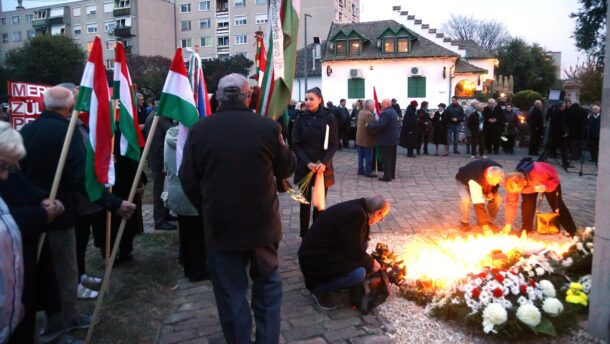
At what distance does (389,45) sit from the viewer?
3850cm

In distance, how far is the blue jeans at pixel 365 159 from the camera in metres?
12.4

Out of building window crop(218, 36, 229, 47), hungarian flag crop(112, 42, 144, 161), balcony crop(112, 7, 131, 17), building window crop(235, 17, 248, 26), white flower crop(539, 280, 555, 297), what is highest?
balcony crop(112, 7, 131, 17)

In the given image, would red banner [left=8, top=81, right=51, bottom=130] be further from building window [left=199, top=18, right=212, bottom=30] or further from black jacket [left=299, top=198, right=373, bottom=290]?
building window [left=199, top=18, right=212, bottom=30]

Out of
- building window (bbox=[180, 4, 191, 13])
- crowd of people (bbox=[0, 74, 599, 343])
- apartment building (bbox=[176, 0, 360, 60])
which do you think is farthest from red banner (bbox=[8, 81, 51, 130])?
building window (bbox=[180, 4, 191, 13])

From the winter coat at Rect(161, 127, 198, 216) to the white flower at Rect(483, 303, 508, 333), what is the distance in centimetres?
291

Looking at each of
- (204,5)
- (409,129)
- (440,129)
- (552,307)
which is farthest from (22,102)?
(204,5)

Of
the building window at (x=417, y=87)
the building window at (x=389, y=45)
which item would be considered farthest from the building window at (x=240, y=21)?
the building window at (x=417, y=87)

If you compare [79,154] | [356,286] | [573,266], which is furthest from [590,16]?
[79,154]

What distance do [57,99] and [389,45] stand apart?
121 ft

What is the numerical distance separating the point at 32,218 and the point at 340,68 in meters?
37.8

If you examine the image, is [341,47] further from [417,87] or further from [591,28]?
[591,28]

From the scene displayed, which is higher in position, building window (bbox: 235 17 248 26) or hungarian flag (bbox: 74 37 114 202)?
building window (bbox: 235 17 248 26)

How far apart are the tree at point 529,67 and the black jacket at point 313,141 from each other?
143 feet

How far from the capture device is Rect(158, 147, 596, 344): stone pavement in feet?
13.4
